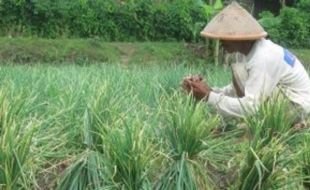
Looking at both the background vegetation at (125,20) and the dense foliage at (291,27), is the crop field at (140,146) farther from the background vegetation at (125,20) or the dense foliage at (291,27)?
the dense foliage at (291,27)

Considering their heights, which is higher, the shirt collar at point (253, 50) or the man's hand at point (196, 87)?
the shirt collar at point (253, 50)

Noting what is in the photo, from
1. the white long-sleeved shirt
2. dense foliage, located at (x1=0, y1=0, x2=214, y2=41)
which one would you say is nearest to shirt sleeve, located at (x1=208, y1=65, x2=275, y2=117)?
the white long-sleeved shirt

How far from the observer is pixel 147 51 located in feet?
43.6

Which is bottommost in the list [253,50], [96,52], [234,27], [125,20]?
[96,52]

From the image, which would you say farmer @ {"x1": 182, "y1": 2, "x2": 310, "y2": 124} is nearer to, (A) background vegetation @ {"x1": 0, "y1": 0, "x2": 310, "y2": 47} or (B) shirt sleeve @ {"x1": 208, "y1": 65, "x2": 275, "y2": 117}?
(B) shirt sleeve @ {"x1": 208, "y1": 65, "x2": 275, "y2": 117}

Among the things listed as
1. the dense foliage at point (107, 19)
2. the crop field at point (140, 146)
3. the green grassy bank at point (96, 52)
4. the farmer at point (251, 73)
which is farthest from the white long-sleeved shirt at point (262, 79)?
the dense foliage at point (107, 19)

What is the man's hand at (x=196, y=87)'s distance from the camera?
17.0 feet

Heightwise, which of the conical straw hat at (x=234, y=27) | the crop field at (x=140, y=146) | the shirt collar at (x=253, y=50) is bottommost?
the crop field at (x=140, y=146)

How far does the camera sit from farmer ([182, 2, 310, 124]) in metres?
5.11

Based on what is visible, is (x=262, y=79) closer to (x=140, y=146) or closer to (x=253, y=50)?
(x=253, y=50)

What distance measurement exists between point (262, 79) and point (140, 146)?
4.03 ft

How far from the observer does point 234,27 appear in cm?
527

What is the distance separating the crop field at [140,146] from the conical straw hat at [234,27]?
1.63 ft

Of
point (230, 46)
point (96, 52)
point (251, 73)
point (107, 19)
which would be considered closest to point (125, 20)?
point (107, 19)
